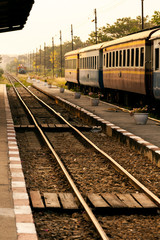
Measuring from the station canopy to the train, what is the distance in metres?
4.63

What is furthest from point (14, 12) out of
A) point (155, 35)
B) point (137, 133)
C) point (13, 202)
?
point (13, 202)

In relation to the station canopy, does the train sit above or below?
below

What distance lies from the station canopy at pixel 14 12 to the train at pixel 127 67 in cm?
463

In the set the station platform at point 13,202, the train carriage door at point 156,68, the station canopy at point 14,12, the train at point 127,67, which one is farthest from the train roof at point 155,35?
the station platform at point 13,202

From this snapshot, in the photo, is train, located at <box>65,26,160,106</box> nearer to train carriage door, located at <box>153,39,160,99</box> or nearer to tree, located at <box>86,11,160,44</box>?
train carriage door, located at <box>153,39,160,99</box>

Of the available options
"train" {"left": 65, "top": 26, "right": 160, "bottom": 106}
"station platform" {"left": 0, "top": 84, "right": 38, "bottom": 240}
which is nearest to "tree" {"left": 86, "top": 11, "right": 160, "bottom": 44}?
"train" {"left": 65, "top": 26, "right": 160, "bottom": 106}

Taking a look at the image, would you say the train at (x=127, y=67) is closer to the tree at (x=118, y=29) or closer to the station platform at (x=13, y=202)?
the station platform at (x=13, y=202)

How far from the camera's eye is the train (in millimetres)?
17906

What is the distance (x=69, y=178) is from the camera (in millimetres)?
9000

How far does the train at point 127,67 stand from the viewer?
17.9m

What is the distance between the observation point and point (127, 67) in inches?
865

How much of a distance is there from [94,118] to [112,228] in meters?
11.9

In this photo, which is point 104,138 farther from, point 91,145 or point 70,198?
point 70,198

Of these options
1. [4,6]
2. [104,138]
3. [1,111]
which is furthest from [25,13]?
[104,138]
